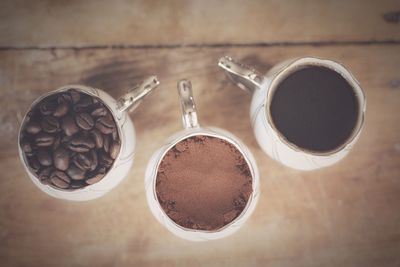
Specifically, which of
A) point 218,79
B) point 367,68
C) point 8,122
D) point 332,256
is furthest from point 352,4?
point 8,122

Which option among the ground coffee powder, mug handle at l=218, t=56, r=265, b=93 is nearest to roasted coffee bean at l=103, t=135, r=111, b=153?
the ground coffee powder

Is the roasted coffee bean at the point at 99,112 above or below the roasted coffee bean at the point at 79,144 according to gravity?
above

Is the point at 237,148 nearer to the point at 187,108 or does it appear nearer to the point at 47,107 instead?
the point at 187,108

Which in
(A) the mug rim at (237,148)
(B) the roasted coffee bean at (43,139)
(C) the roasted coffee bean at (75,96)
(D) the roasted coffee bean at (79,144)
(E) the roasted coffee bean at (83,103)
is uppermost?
(C) the roasted coffee bean at (75,96)

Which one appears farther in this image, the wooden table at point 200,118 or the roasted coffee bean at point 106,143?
the wooden table at point 200,118

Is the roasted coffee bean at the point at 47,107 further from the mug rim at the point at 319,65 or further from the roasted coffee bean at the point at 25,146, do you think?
the mug rim at the point at 319,65

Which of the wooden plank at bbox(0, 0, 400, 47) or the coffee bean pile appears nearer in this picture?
the coffee bean pile

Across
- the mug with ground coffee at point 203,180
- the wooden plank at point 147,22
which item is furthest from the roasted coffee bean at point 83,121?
the wooden plank at point 147,22

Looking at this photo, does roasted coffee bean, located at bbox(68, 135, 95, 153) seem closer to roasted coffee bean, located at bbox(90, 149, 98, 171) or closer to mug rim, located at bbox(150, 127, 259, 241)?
roasted coffee bean, located at bbox(90, 149, 98, 171)
